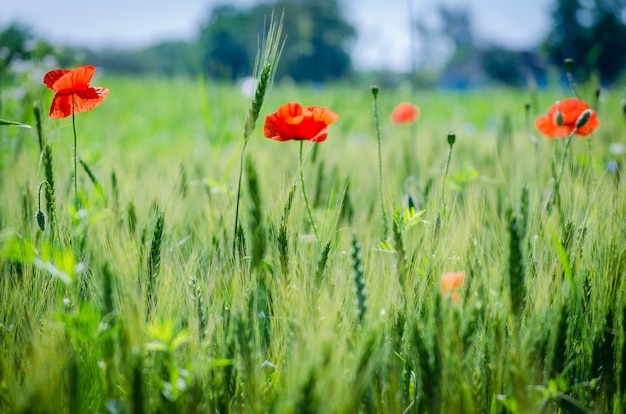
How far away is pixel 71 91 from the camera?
891 mm

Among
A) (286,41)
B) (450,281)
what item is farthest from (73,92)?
(286,41)

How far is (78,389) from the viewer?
59 centimetres

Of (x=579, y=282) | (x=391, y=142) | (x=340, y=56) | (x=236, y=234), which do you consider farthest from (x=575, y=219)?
(x=340, y=56)

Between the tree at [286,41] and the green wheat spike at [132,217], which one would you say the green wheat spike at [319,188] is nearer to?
the green wheat spike at [132,217]

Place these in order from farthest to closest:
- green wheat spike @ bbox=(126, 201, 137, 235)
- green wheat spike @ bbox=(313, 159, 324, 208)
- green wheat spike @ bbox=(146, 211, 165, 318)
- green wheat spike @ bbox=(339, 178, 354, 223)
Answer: green wheat spike @ bbox=(313, 159, 324, 208), green wheat spike @ bbox=(339, 178, 354, 223), green wheat spike @ bbox=(126, 201, 137, 235), green wheat spike @ bbox=(146, 211, 165, 318)

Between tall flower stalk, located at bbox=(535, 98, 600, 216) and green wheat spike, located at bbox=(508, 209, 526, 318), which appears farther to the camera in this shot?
tall flower stalk, located at bbox=(535, 98, 600, 216)

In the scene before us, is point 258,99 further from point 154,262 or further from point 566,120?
point 566,120

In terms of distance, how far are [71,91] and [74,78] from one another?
0.03 metres

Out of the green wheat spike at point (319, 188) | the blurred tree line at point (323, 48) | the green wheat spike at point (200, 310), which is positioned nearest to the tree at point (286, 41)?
the blurred tree line at point (323, 48)

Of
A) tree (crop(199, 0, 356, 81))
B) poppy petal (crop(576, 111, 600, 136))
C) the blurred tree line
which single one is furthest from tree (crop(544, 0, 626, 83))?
poppy petal (crop(576, 111, 600, 136))

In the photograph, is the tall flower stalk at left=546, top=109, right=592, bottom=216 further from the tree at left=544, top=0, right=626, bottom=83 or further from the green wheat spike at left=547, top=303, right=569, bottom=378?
the tree at left=544, top=0, right=626, bottom=83

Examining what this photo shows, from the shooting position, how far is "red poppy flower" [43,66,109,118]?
0.86m

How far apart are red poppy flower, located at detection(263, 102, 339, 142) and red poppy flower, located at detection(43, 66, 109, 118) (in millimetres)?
314

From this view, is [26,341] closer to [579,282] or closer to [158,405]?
[158,405]
